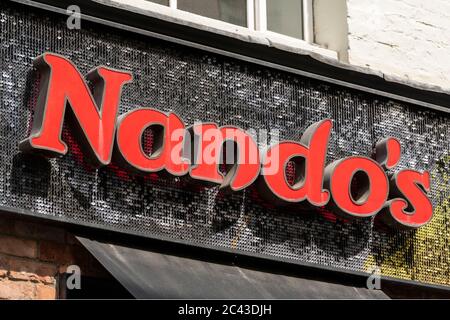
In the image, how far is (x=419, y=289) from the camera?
9852mm

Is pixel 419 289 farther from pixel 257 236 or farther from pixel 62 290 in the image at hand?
pixel 62 290

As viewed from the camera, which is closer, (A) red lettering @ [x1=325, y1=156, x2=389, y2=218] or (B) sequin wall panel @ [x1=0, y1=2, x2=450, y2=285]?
(B) sequin wall panel @ [x1=0, y1=2, x2=450, y2=285]

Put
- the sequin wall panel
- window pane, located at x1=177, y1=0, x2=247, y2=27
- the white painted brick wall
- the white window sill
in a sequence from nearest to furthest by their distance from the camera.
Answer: the sequin wall panel < the white window sill < window pane, located at x1=177, y1=0, x2=247, y2=27 < the white painted brick wall

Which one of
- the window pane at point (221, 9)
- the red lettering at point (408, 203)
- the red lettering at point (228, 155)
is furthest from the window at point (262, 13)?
the red lettering at point (408, 203)

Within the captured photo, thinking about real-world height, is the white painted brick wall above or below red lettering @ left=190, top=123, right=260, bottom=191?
above

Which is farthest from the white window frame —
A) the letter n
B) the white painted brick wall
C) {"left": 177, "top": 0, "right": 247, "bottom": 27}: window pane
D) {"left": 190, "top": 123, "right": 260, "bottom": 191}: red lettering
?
the letter n

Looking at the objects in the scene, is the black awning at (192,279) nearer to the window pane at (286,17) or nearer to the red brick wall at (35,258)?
the red brick wall at (35,258)

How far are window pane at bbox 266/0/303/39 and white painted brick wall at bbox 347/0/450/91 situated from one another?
44 cm

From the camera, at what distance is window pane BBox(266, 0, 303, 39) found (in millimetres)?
10383

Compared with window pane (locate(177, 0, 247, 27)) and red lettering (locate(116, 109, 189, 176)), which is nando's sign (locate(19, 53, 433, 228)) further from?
window pane (locate(177, 0, 247, 27))

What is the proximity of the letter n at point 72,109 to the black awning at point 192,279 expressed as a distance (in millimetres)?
635

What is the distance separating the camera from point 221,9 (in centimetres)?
1009

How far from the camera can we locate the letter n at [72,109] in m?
8.27

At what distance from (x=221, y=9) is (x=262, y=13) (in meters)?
0.36
